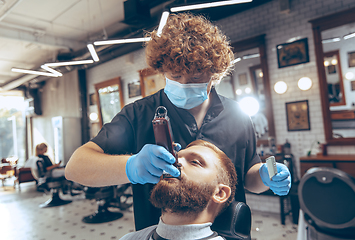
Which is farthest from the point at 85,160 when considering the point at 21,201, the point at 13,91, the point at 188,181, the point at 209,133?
the point at 13,91

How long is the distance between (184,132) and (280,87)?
133 inches

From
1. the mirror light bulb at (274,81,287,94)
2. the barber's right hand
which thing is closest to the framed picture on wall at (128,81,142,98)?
the mirror light bulb at (274,81,287,94)

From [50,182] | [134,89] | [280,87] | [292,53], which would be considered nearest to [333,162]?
[280,87]

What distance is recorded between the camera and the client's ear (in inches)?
48.7

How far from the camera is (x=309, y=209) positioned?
2.19 meters

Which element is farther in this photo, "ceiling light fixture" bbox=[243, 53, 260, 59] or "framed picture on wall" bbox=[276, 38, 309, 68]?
"ceiling light fixture" bbox=[243, 53, 260, 59]

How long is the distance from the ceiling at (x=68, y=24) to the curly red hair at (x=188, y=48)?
2279 millimetres

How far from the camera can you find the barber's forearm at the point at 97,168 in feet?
3.13

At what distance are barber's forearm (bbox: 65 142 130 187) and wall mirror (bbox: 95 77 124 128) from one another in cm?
602

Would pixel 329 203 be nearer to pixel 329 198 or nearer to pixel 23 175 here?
pixel 329 198

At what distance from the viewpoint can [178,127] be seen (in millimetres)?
1258

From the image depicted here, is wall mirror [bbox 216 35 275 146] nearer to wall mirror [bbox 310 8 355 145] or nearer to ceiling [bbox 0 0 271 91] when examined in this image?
ceiling [bbox 0 0 271 91]

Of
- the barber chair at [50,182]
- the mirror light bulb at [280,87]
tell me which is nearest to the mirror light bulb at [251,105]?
the mirror light bulb at [280,87]

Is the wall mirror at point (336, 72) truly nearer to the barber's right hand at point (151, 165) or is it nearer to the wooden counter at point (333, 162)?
the wooden counter at point (333, 162)
